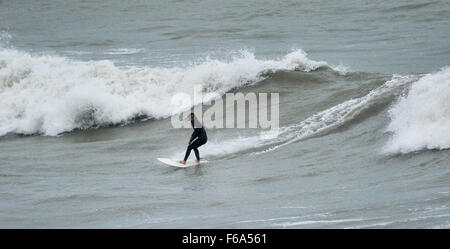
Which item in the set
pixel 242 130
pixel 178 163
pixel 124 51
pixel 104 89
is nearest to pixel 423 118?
pixel 178 163

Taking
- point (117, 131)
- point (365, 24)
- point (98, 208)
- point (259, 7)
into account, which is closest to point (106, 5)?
point (259, 7)

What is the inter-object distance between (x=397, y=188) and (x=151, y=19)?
27.0m

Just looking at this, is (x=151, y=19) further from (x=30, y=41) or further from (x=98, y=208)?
(x=98, y=208)

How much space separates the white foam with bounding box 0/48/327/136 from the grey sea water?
5 cm

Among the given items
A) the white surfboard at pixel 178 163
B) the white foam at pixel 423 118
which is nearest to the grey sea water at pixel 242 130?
the white foam at pixel 423 118

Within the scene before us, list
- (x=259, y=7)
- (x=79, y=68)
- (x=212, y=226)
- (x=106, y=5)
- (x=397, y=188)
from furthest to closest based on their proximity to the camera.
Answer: (x=106, y=5) → (x=259, y=7) → (x=79, y=68) → (x=397, y=188) → (x=212, y=226)

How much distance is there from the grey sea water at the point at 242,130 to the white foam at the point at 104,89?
48 mm

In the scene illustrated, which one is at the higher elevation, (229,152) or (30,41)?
(30,41)

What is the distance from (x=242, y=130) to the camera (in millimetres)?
17109

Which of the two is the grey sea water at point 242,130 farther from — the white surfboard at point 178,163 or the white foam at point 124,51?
the white surfboard at point 178,163

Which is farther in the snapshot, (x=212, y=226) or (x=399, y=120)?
(x=399, y=120)

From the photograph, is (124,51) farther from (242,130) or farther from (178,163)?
(178,163)

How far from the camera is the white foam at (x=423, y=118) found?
12.9m

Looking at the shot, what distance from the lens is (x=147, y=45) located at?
96.9ft
